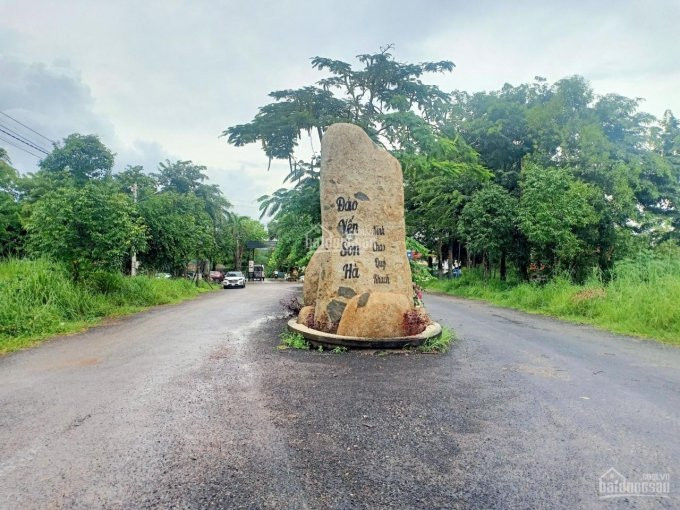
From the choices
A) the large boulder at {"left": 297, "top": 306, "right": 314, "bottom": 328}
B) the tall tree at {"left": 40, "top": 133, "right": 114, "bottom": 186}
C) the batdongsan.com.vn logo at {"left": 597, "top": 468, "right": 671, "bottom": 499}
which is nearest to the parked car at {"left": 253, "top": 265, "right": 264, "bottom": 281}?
the tall tree at {"left": 40, "top": 133, "right": 114, "bottom": 186}

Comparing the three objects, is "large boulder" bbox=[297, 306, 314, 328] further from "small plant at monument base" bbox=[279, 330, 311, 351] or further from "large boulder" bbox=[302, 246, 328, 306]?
"large boulder" bbox=[302, 246, 328, 306]

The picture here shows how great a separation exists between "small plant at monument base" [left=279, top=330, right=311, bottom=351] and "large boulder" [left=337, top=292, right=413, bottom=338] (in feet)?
1.98

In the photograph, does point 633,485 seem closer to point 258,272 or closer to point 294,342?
point 294,342

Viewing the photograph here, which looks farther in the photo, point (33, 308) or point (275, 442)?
point (33, 308)

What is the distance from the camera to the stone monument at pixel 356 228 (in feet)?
24.9

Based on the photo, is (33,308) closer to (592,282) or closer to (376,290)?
(376,290)

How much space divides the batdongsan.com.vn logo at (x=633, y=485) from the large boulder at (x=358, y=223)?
4790 mm

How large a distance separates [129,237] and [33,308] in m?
4.22

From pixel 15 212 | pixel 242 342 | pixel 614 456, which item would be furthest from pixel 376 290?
pixel 15 212

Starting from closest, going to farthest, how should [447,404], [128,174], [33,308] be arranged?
[447,404], [33,308], [128,174]

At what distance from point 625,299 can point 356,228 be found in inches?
301

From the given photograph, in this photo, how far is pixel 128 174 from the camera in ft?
77.1

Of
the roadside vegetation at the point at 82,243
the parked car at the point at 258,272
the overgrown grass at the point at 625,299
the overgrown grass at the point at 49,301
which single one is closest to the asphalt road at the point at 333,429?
the overgrown grass at the point at 49,301

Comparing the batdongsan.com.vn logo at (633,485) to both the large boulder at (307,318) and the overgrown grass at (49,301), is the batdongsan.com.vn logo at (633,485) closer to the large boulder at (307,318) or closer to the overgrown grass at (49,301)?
the large boulder at (307,318)
